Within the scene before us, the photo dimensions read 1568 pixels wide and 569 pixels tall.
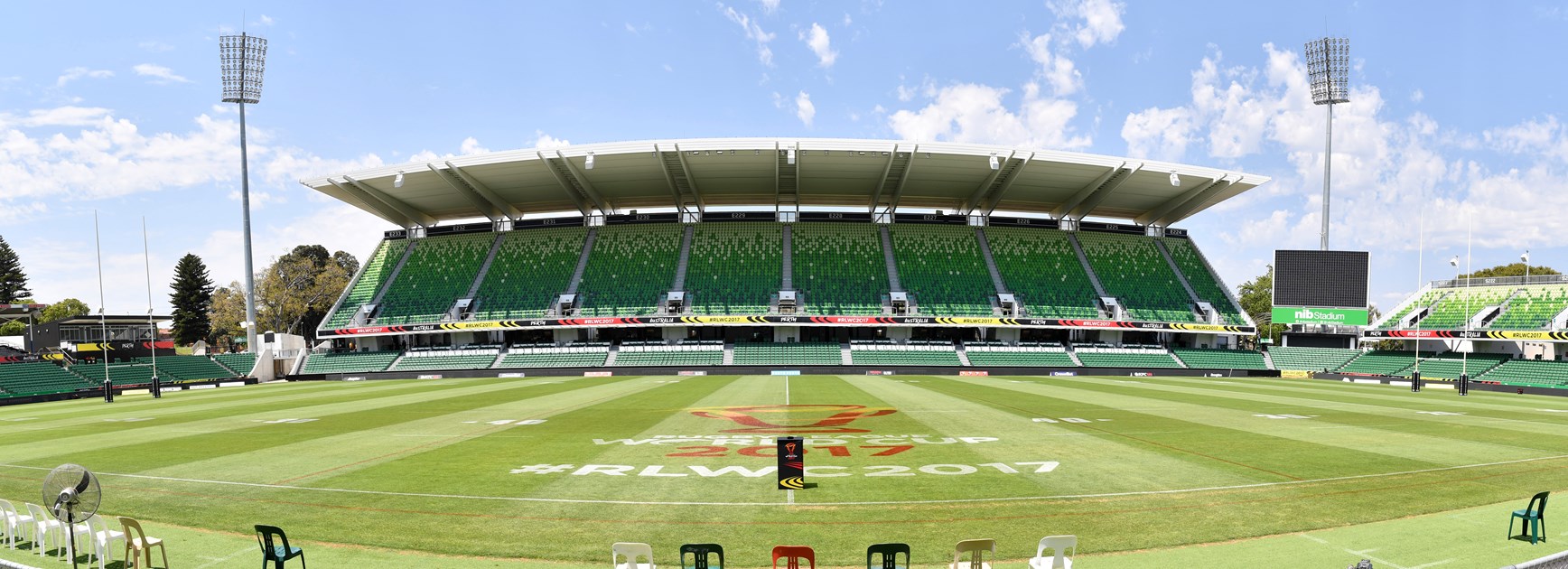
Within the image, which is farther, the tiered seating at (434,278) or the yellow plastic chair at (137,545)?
the tiered seating at (434,278)

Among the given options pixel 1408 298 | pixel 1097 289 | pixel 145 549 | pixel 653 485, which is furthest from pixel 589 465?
pixel 1408 298

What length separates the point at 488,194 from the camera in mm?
62094

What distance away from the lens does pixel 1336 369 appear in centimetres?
5506

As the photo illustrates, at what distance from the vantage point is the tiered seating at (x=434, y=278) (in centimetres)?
6284

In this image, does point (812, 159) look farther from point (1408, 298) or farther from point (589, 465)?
point (1408, 298)

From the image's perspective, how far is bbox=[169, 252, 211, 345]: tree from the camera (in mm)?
97312

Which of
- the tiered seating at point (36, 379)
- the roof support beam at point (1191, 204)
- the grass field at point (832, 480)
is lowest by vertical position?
the tiered seating at point (36, 379)

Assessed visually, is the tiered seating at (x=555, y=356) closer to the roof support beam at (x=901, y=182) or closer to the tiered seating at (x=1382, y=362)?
the roof support beam at (x=901, y=182)

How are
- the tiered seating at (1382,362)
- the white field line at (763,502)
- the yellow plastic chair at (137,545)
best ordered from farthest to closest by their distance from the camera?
the tiered seating at (1382,362) → the white field line at (763,502) → the yellow plastic chair at (137,545)

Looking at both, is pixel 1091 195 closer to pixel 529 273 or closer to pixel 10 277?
pixel 529 273

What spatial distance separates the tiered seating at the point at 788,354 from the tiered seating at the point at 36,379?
4104cm

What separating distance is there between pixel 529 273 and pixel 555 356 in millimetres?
11166

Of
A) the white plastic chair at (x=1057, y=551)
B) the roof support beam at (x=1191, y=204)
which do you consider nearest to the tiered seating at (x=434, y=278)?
the white plastic chair at (x=1057, y=551)

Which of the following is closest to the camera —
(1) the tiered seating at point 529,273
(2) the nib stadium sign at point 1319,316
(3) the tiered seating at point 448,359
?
(2) the nib stadium sign at point 1319,316
